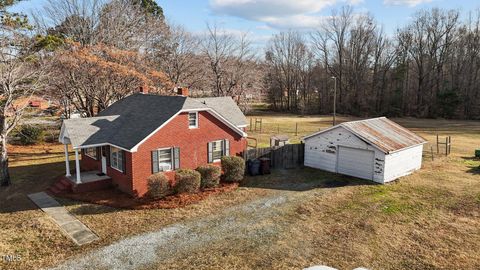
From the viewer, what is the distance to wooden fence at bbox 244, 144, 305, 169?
24.0m

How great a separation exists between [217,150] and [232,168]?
1.78 meters

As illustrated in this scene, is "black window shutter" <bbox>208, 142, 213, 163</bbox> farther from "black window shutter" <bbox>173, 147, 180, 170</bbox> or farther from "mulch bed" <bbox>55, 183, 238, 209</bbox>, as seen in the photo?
"mulch bed" <bbox>55, 183, 238, 209</bbox>

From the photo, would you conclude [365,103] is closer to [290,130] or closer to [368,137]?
[290,130]

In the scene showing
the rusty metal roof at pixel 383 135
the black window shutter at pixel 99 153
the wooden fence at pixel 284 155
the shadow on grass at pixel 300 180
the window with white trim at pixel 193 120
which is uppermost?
the window with white trim at pixel 193 120

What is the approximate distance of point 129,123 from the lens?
20203 millimetres

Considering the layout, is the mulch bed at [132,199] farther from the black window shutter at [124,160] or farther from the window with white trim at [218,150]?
the window with white trim at [218,150]

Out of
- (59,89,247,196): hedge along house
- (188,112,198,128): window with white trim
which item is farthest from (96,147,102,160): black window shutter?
(188,112,198,128): window with white trim

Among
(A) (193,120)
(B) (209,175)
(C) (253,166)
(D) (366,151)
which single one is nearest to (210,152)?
(B) (209,175)

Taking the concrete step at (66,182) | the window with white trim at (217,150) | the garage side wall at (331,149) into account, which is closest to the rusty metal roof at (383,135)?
the garage side wall at (331,149)

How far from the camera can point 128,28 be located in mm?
36094

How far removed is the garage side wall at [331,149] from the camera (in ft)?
67.6

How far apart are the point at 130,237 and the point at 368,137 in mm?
15021

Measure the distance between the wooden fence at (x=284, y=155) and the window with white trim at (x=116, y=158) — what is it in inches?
359

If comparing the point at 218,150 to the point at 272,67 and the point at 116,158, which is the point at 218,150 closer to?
the point at 116,158
